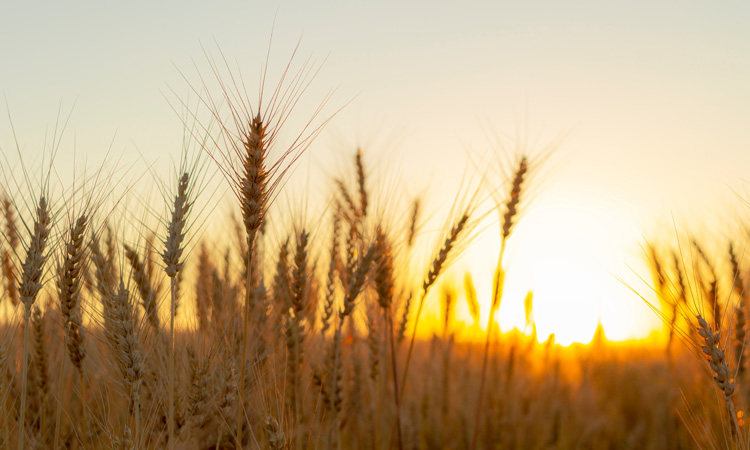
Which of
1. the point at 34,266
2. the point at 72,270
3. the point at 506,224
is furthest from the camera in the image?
the point at 506,224

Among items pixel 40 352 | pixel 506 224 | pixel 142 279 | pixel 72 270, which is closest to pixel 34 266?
pixel 72 270

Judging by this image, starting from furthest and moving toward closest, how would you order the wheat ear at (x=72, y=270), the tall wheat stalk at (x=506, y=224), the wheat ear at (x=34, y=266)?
the tall wheat stalk at (x=506, y=224) < the wheat ear at (x=72, y=270) < the wheat ear at (x=34, y=266)

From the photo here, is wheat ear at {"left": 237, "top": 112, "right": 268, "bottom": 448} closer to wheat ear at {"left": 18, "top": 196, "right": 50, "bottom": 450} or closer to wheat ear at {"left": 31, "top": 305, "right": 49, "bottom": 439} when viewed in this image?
wheat ear at {"left": 18, "top": 196, "right": 50, "bottom": 450}

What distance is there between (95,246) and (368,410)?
248cm

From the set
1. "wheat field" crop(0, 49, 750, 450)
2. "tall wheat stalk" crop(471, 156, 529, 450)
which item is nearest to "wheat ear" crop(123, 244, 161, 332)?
"wheat field" crop(0, 49, 750, 450)

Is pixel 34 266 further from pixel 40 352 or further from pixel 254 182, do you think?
pixel 40 352

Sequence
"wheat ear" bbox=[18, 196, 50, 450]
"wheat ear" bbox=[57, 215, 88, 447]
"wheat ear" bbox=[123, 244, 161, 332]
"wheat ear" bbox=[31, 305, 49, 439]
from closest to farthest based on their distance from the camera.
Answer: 1. "wheat ear" bbox=[18, 196, 50, 450]
2. "wheat ear" bbox=[57, 215, 88, 447]
3. "wheat ear" bbox=[123, 244, 161, 332]
4. "wheat ear" bbox=[31, 305, 49, 439]

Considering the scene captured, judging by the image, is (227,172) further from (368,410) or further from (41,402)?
(368,410)

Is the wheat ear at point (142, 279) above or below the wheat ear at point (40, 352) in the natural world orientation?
above

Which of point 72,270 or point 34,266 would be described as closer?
point 34,266

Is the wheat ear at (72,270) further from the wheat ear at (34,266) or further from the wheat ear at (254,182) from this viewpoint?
the wheat ear at (254,182)

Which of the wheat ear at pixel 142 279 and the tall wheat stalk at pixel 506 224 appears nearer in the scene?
the wheat ear at pixel 142 279

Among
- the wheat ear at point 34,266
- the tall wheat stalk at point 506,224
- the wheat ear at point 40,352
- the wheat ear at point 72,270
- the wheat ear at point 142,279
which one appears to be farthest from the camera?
the tall wheat stalk at point 506,224

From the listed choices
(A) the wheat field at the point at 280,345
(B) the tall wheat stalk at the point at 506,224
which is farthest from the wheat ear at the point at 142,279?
(B) the tall wheat stalk at the point at 506,224
